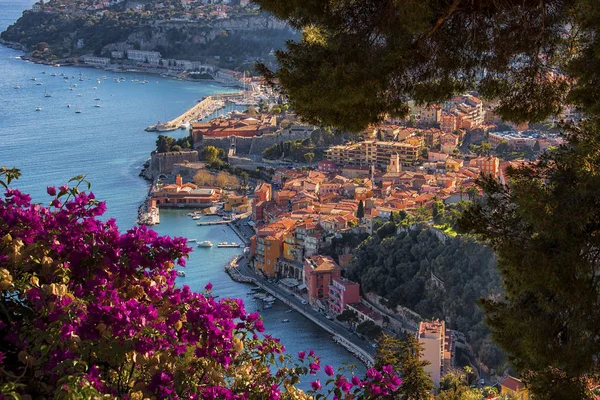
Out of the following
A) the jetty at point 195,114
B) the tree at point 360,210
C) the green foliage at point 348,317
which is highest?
the tree at point 360,210

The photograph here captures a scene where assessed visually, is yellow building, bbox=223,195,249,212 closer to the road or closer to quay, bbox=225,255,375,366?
quay, bbox=225,255,375,366

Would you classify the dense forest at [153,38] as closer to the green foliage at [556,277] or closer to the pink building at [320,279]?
the pink building at [320,279]

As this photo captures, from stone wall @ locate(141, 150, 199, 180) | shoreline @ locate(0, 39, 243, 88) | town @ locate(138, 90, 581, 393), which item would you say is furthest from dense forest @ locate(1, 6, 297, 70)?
stone wall @ locate(141, 150, 199, 180)

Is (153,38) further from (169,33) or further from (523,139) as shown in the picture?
(523,139)

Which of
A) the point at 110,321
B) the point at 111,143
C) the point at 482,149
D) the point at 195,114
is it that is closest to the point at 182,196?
the point at 111,143

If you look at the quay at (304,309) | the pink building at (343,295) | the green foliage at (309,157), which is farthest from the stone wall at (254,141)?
the pink building at (343,295)

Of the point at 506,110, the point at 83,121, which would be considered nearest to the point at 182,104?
the point at 83,121

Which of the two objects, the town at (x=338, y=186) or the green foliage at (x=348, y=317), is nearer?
the green foliage at (x=348, y=317)

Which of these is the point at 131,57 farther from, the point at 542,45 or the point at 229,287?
the point at 542,45
